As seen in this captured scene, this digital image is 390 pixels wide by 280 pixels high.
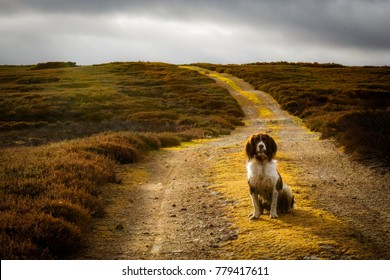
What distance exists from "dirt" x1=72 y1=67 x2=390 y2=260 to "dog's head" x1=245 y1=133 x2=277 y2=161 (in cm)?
121

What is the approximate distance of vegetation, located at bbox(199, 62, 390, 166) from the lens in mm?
15195

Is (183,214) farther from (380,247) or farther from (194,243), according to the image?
(380,247)

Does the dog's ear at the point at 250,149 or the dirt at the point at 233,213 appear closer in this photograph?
the dirt at the point at 233,213

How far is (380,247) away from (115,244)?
14.1ft

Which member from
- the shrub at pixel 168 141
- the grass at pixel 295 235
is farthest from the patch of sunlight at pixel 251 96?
the grass at pixel 295 235

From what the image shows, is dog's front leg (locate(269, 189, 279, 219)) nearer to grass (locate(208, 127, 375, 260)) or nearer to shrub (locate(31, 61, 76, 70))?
grass (locate(208, 127, 375, 260))

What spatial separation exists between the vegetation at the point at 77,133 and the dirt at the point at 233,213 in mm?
613

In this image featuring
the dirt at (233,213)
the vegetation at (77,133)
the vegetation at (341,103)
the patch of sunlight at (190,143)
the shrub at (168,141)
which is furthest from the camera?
the shrub at (168,141)

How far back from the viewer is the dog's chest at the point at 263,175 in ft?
24.8

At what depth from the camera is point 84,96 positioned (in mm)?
42688

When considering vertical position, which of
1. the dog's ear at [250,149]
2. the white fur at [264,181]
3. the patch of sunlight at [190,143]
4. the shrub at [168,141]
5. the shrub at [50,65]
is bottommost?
the patch of sunlight at [190,143]

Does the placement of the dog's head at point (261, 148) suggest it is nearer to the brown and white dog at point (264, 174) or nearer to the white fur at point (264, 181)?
the brown and white dog at point (264, 174)

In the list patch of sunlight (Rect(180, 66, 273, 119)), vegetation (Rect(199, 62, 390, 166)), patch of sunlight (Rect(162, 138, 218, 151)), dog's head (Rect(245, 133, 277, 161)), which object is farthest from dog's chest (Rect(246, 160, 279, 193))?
patch of sunlight (Rect(180, 66, 273, 119))
